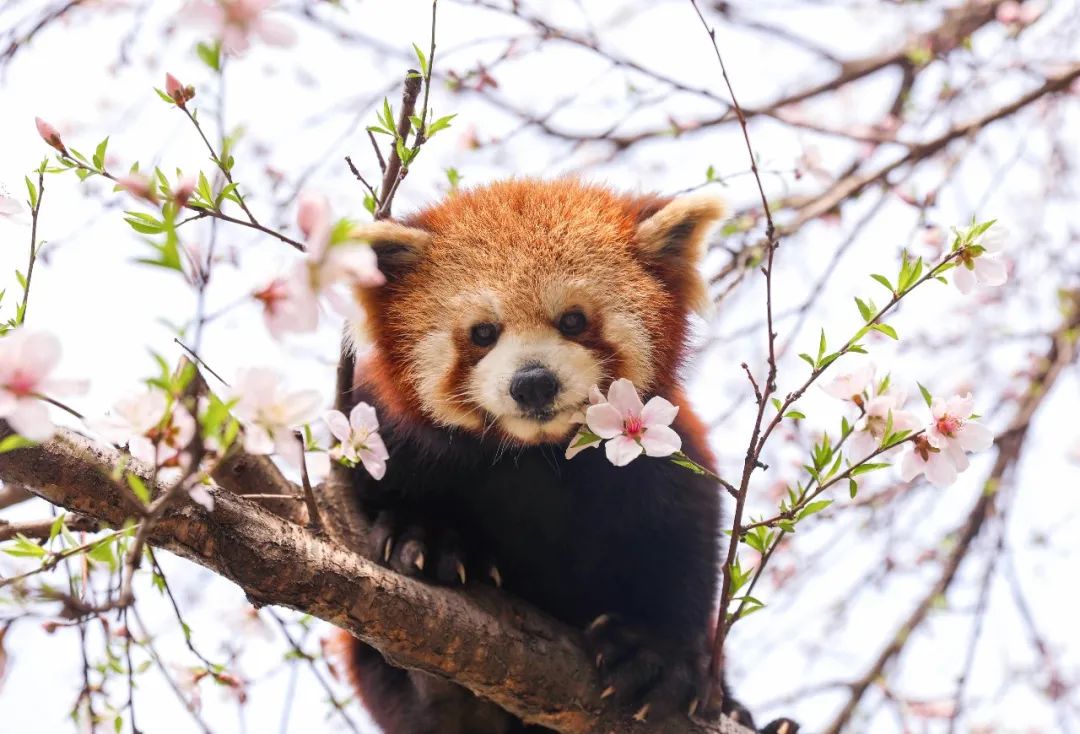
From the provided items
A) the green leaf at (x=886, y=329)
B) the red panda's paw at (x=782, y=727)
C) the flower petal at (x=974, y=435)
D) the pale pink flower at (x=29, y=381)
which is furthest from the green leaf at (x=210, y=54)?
the red panda's paw at (x=782, y=727)

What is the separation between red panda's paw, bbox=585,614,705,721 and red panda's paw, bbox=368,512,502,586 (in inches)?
15.6

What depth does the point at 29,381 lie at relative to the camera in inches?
63.3

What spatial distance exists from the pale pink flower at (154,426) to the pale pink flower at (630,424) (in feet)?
3.03

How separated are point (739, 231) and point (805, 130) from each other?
1.03 metres

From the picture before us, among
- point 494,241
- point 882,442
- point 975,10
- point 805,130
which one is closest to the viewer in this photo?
point 882,442

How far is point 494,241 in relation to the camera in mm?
3174

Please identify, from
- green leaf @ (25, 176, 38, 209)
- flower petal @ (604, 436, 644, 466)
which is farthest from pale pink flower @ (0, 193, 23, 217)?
flower petal @ (604, 436, 644, 466)

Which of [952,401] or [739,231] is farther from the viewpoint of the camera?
[739,231]

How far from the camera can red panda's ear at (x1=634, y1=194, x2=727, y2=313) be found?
3.29 meters

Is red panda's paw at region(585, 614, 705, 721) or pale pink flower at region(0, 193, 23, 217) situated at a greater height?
pale pink flower at region(0, 193, 23, 217)

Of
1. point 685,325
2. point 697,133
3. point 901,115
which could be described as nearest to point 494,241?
point 685,325

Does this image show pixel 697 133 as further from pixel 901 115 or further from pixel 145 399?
pixel 145 399

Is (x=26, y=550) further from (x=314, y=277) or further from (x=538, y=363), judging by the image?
(x=538, y=363)

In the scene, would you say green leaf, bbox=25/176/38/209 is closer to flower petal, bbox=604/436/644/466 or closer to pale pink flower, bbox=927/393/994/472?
flower petal, bbox=604/436/644/466
